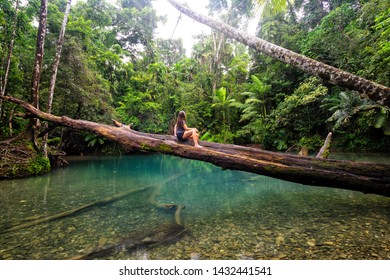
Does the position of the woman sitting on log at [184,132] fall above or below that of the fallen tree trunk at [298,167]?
above

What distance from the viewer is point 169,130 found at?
23.0 metres

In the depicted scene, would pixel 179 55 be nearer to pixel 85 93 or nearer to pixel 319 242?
pixel 85 93

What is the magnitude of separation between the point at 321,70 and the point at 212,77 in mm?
20383

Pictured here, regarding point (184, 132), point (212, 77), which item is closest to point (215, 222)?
point (184, 132)

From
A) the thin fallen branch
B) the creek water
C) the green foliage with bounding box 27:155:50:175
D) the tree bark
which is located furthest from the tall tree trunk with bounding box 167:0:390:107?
the green foliage with bounding box 27:155:50:175

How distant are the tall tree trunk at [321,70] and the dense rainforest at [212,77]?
8.67ft

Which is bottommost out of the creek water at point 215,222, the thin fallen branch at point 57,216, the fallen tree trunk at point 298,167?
the thin fallen branch at point 57,216

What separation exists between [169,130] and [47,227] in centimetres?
1879

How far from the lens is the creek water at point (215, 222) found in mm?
3334

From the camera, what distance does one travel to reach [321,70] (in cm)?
389

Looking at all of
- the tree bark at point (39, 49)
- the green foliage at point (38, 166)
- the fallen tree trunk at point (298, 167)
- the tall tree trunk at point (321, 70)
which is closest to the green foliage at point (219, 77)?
the fallen tree trunk at point (298, 167)

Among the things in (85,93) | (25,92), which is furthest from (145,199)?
(25,92)

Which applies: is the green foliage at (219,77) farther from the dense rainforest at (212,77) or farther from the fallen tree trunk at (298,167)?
the fallen tree trunk at (298,167)

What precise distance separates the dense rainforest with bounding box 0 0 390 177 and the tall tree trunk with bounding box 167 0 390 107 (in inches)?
104
